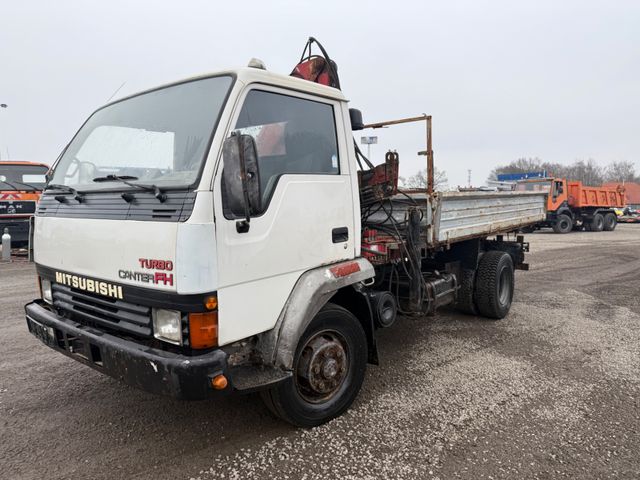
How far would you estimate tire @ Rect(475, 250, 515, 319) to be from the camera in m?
5.57

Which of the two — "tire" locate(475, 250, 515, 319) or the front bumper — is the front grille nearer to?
the front bumper

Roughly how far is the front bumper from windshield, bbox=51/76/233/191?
903 mm

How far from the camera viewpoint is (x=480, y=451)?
2.80 meters

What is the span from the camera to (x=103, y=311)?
2639mm

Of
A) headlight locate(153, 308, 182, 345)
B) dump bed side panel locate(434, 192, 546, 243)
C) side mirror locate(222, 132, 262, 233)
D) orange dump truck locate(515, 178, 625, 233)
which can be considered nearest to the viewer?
side mirror locate(222, 132, 262, 233)

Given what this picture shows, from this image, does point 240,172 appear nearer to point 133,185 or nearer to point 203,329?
point 133,185

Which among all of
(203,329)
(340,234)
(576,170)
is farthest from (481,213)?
(576,170)

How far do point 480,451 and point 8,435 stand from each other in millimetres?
3118

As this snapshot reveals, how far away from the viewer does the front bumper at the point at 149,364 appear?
2246 millimetres

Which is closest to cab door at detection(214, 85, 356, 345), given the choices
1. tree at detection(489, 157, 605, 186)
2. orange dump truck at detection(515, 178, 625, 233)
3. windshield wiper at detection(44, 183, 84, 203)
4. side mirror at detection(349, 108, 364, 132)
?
side mirror at detection(349, 108, 364, 132)

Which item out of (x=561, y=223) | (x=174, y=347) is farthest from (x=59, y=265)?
(x=561, y=223)

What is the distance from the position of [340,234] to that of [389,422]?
4.57 ft

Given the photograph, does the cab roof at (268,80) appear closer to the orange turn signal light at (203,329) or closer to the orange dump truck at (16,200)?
the orange turn signal light at (203,329)

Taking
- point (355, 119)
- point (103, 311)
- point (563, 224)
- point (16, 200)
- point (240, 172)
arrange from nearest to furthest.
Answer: point (240, 172)
point (103, 311)
point (355, 119)
point (16, 200)
point (563, 224)
